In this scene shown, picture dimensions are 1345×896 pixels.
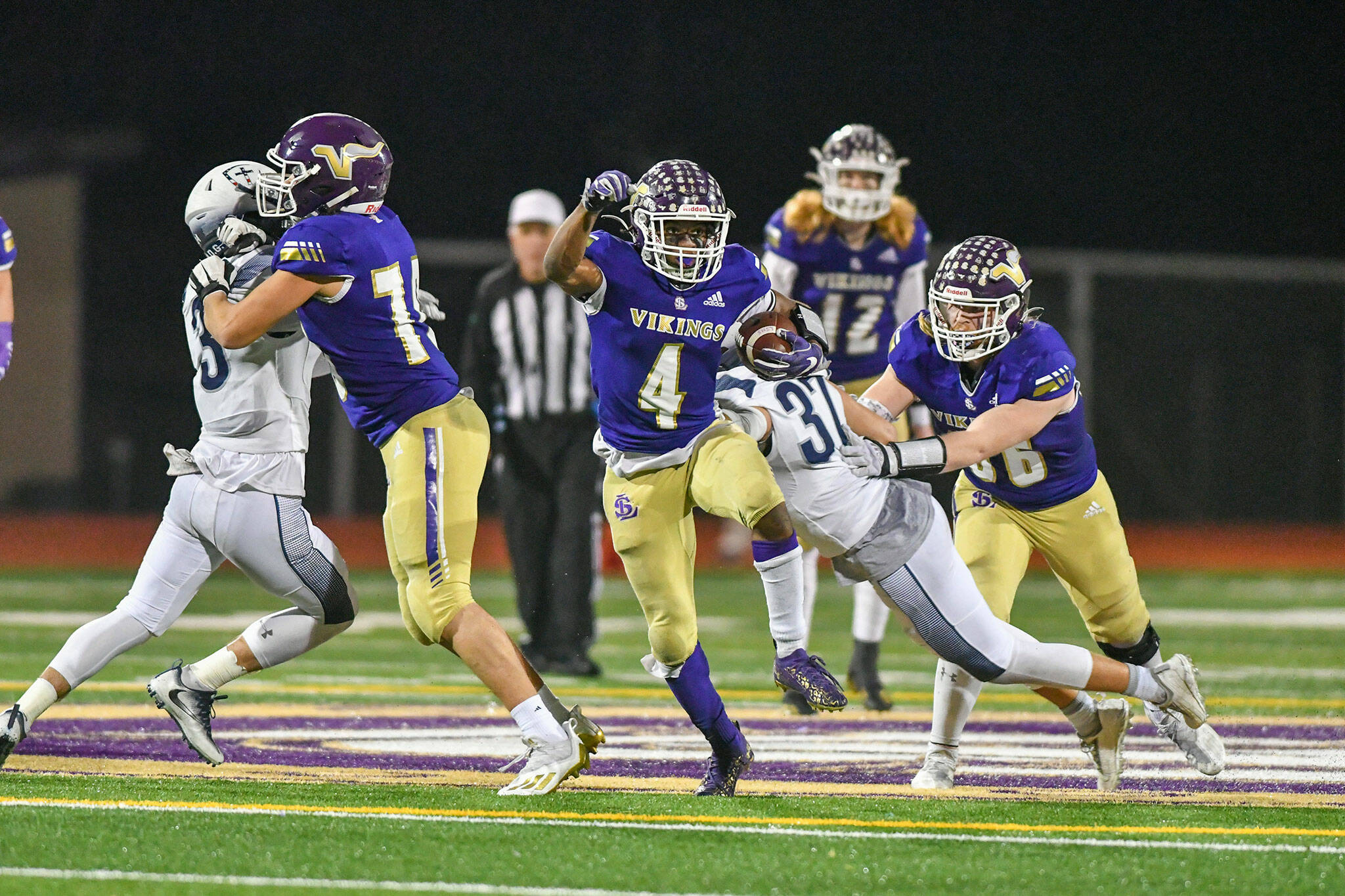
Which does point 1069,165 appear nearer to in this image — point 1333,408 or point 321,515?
point 1333,408

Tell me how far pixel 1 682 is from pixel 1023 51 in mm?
14376

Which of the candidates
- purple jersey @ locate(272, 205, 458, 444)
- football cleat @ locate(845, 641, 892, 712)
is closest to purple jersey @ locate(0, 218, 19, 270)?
purple jersey @ locate(272, 205, 458, 444)

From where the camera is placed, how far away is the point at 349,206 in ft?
15.5

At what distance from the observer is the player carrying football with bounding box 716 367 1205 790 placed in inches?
176

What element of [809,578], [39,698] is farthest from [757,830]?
[809,578]

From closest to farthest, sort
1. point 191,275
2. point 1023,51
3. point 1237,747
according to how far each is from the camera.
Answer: point 191,275 < point 1237,747 < point 1023,51

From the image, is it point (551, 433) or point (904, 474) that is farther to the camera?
point (551, 433)

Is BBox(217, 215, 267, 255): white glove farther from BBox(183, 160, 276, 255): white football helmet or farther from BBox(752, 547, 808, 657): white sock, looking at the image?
BBox(752, 547, 808, 657): white sock

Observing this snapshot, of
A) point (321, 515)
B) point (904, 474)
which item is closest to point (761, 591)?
point (321, 515)

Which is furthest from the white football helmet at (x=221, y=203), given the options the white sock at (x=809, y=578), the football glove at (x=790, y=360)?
the white sock at (x=809, y=578)

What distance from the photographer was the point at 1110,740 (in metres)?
4.86

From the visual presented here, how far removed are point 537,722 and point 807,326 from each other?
48.9 inches

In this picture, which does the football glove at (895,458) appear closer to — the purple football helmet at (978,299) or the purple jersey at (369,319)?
the purple football helmet at (978,299)

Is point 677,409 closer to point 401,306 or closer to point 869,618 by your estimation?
point 401,306
